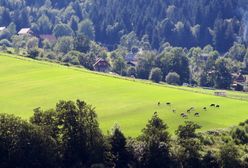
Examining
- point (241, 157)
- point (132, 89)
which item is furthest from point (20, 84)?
point (241, 157)

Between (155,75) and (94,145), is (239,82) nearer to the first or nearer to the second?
(155,75)

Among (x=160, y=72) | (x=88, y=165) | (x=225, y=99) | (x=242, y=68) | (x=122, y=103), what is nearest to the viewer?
(x=88, y=165)

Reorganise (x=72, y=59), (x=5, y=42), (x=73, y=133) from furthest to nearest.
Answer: (x=5, y=42), (x=72, y=59), (x=73, y=133)

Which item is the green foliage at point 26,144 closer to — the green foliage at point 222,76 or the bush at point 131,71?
the bush at point 131,71

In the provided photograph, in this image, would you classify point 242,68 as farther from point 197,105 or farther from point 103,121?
point 103,121

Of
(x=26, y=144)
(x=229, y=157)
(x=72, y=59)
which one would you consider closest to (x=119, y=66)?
(x=72, y=59)

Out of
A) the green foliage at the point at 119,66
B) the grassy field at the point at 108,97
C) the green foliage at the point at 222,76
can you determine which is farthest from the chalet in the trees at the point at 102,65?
the grassy field at the point at 108,97
